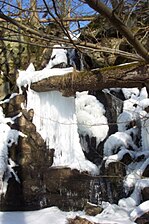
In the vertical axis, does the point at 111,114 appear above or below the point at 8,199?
above

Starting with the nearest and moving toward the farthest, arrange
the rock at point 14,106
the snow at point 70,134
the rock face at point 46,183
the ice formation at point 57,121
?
the snow at point 70,134 → the rock face at point 46,183 → the ice formation at point 57,121 → the rock at point 14,106

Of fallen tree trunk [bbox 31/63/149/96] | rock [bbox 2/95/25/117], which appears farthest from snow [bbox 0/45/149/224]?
fallen tree trunk [bbox 31/63/149/96]

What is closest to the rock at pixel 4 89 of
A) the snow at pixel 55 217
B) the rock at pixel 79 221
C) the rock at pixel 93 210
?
the snow at pixel 55 217

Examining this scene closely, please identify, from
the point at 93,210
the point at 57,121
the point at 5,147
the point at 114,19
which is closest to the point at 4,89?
the point at 5,147

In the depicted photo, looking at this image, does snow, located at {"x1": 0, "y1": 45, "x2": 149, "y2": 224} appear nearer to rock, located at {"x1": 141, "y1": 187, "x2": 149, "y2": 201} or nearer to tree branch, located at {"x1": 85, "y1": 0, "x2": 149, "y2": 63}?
rock, located at {"x1": 141, "y1": 187, "x2": 149, "y2": 201}

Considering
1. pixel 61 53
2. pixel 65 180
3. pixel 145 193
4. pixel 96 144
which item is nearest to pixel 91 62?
pixel 61 53

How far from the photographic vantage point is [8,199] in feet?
21.9

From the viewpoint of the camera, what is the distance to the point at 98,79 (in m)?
5.00

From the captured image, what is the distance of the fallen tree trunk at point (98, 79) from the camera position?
14.0 ft

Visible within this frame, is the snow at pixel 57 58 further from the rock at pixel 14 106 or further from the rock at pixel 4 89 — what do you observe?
the rock at pixel 14 106

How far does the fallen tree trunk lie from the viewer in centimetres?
426

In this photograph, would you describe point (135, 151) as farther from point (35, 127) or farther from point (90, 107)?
point (35, 127)

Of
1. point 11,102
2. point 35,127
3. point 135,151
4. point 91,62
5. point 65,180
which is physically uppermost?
point 91,62

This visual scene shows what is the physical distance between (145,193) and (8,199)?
2.89 metres
